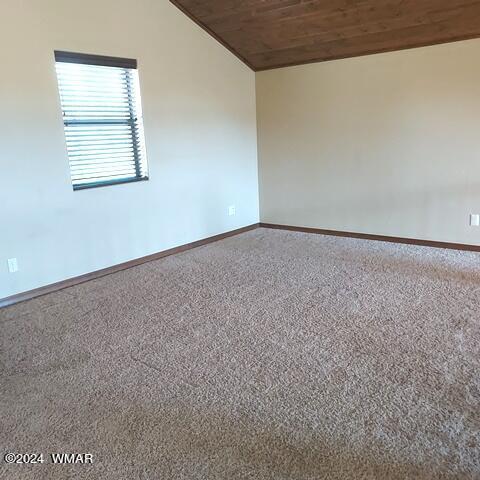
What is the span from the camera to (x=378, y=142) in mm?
4586

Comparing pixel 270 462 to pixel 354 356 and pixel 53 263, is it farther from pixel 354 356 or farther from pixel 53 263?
pixel 53 263

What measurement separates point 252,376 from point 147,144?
2.73 metres

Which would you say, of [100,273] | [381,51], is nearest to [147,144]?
[100,273]

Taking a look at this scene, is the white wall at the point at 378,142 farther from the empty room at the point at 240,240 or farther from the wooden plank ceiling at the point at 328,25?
the wooden plank ceiling at the point at 328,25

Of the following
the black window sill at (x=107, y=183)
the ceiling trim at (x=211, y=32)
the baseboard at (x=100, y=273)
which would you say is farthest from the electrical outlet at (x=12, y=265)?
the ceiling trim at (x=211, y=32)

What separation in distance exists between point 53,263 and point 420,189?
3.64 metres

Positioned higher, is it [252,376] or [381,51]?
[381,51]

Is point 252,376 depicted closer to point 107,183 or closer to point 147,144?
point 107,183

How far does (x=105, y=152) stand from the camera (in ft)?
12.8

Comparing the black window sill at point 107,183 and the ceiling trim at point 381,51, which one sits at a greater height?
the ceiling trim at point 381,51

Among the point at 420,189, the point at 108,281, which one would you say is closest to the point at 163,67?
the point at 108,281

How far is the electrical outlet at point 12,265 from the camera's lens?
3.33 meters

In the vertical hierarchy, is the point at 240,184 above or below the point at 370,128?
below

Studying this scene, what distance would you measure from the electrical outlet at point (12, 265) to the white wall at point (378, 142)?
126 inches
